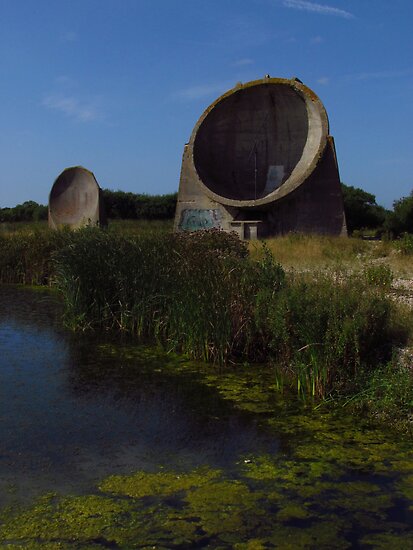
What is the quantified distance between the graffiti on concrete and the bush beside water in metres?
9.48

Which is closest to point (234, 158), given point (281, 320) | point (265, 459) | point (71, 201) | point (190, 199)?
point (190, 199)

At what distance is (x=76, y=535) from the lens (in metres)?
4.06

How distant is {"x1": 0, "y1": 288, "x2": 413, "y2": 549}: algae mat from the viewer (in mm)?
4078

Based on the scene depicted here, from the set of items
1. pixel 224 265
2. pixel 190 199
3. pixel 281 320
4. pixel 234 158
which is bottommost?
pixel 281 320

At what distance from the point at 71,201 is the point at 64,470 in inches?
958

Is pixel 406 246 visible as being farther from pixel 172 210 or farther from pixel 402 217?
pixel 172 210

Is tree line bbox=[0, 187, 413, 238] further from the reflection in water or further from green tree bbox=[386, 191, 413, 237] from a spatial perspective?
the reflection in water

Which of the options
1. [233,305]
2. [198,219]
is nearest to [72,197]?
[198,219]

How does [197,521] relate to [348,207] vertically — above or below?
below

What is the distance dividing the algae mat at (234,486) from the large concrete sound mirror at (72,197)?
21406 millimetres

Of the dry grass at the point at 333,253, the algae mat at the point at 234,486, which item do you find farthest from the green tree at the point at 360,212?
the algae mat at the point at 234,486

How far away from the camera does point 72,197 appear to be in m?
28.5

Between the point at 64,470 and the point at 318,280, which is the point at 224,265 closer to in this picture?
the point at 318,280

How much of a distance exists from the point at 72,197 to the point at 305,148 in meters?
11.8
